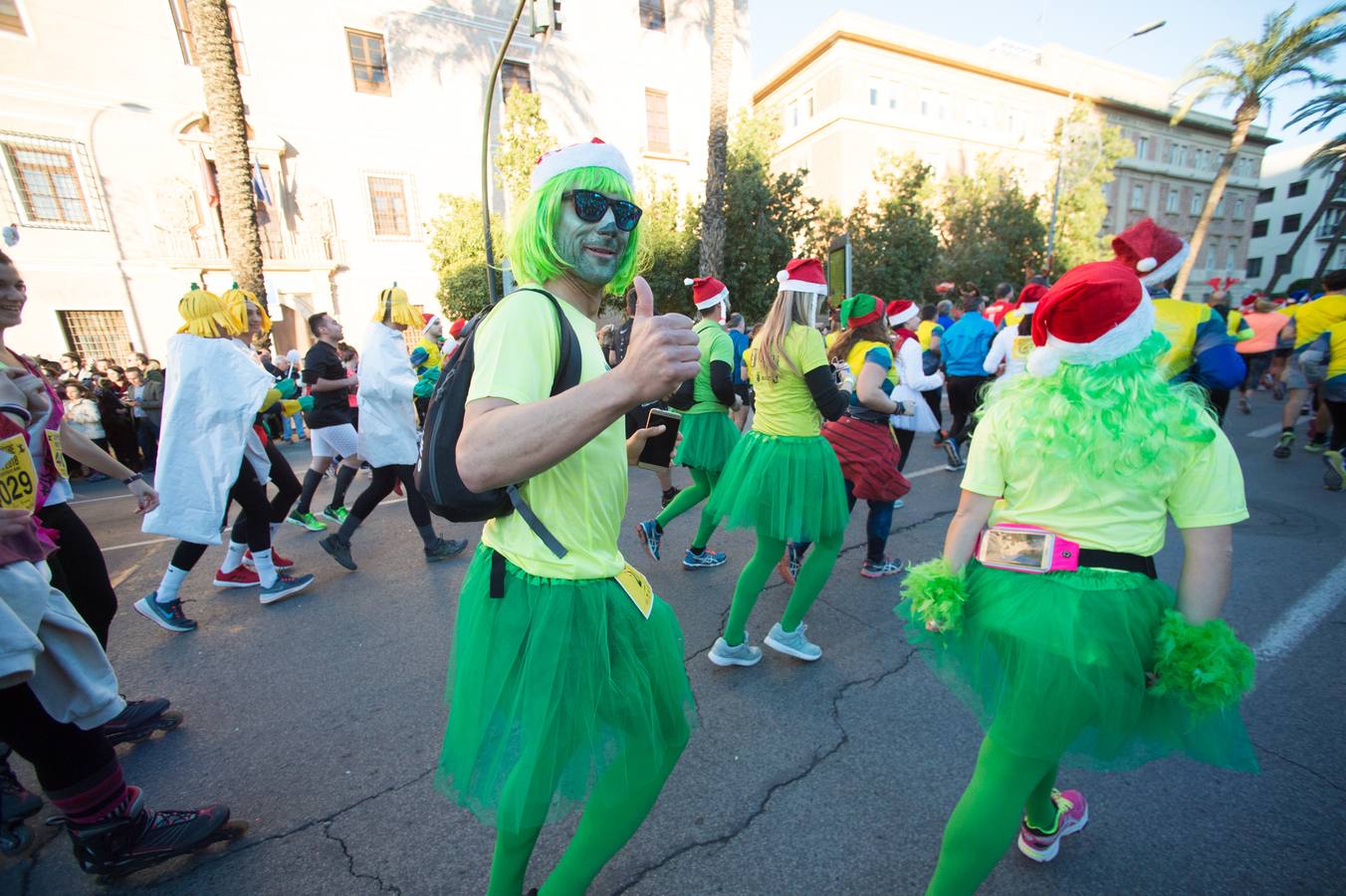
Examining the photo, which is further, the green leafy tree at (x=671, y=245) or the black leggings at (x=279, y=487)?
the green leafy tree at (x=671, y=245)

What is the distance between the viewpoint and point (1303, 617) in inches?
128

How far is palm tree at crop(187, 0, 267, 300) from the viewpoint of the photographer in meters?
9.32

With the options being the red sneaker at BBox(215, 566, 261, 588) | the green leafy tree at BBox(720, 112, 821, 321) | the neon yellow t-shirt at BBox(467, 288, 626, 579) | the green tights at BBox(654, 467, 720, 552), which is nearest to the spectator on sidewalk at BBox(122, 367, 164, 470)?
the red sneaker at BBox(215, 566, 261, 588)

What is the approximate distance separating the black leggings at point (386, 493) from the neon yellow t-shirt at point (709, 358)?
7.19 feet

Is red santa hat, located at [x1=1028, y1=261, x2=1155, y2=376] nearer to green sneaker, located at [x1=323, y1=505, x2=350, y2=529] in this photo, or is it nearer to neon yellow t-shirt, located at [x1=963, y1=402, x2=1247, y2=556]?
neon yellow t-shirt, located at [x1=963, y1=402, x2=1247, y2=556]

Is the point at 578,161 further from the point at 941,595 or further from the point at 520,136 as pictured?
the point at 520,136

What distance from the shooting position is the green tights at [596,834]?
1339 mm

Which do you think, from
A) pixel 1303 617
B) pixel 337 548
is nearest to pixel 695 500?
pixel 337 548

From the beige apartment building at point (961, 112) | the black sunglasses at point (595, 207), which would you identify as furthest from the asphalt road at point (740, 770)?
the beige apartment building at point (961, 112)

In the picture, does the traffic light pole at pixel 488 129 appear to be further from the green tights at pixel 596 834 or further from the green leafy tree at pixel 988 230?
the green leafy tree at pixel 988 230

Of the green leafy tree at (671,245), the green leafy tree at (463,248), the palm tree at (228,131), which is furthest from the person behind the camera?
the green leafy tree at (671,245)

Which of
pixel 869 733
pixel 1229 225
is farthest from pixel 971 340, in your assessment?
pixel 1229 225

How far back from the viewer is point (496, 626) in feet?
4.26

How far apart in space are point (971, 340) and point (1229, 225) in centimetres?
5001
